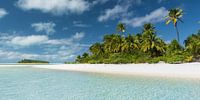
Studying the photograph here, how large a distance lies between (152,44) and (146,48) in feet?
4.96

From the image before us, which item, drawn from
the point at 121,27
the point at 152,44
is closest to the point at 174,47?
the point at 152,44

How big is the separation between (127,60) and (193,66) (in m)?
21.1

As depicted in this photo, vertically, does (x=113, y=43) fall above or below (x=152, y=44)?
above

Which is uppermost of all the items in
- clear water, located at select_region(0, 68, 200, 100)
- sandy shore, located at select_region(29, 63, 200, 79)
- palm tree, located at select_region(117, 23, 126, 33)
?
palm tree, located at select_region(117, 23, 126, 33)

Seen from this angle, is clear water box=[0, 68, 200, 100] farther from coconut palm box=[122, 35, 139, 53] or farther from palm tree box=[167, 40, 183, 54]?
coconut palm box=[122, 35, 139, 53]

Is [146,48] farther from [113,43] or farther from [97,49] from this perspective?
[97,49]

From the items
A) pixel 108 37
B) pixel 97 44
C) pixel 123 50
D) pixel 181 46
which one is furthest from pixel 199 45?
pixel 97 44

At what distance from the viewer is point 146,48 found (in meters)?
55.6

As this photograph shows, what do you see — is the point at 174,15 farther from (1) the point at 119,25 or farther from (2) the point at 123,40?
(1) the point at 119,25

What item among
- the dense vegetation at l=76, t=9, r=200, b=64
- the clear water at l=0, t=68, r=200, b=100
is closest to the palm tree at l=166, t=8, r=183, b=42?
the dense vegetation at l=76, t=9, r=200, b=64

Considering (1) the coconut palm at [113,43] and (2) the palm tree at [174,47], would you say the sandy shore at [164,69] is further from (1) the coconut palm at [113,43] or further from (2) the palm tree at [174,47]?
(1) the coconut palm at [113,43]

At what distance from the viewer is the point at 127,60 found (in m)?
49.2

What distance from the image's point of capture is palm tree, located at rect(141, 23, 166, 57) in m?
55.4

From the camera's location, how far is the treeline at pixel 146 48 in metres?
45.8
